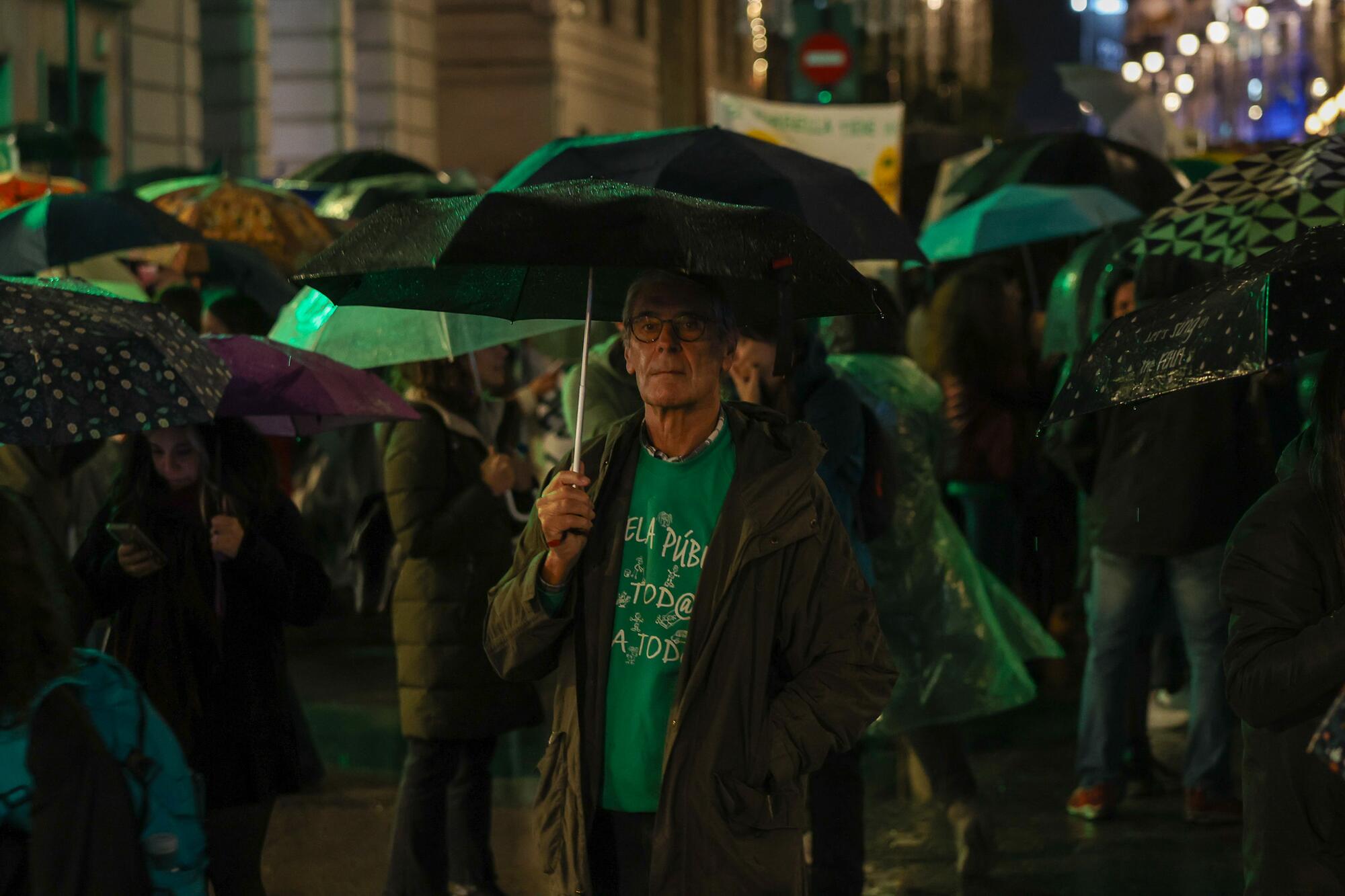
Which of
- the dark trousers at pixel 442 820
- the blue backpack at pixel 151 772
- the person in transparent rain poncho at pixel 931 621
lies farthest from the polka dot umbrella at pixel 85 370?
the person in transparent rain poncho at pixel 931 621

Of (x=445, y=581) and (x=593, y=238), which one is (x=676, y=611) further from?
(x=445, y=581)

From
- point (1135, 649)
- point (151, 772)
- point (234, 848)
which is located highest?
point (151, 772)

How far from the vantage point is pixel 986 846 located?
6668mm

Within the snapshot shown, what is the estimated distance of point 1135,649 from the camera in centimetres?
764

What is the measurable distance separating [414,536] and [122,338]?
2.23m

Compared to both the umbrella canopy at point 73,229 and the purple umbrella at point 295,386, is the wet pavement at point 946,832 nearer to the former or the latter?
the purple umbrella at point 295,386

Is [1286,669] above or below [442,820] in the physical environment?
above

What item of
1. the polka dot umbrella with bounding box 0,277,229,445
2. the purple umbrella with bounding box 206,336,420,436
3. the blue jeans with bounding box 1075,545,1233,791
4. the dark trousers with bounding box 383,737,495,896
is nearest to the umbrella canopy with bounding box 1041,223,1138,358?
the blue jeans with bounding box 1075,545,1233,791

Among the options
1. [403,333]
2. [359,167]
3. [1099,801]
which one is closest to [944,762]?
[1099,801]

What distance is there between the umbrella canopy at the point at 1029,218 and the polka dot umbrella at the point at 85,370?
8.18 metres

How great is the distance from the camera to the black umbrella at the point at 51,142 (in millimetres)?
14414

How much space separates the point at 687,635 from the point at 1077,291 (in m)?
7.41

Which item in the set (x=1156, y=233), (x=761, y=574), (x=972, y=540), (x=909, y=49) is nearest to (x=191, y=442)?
(x=761, y=574)

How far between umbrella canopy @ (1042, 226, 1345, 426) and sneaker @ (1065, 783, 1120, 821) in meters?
3.68
